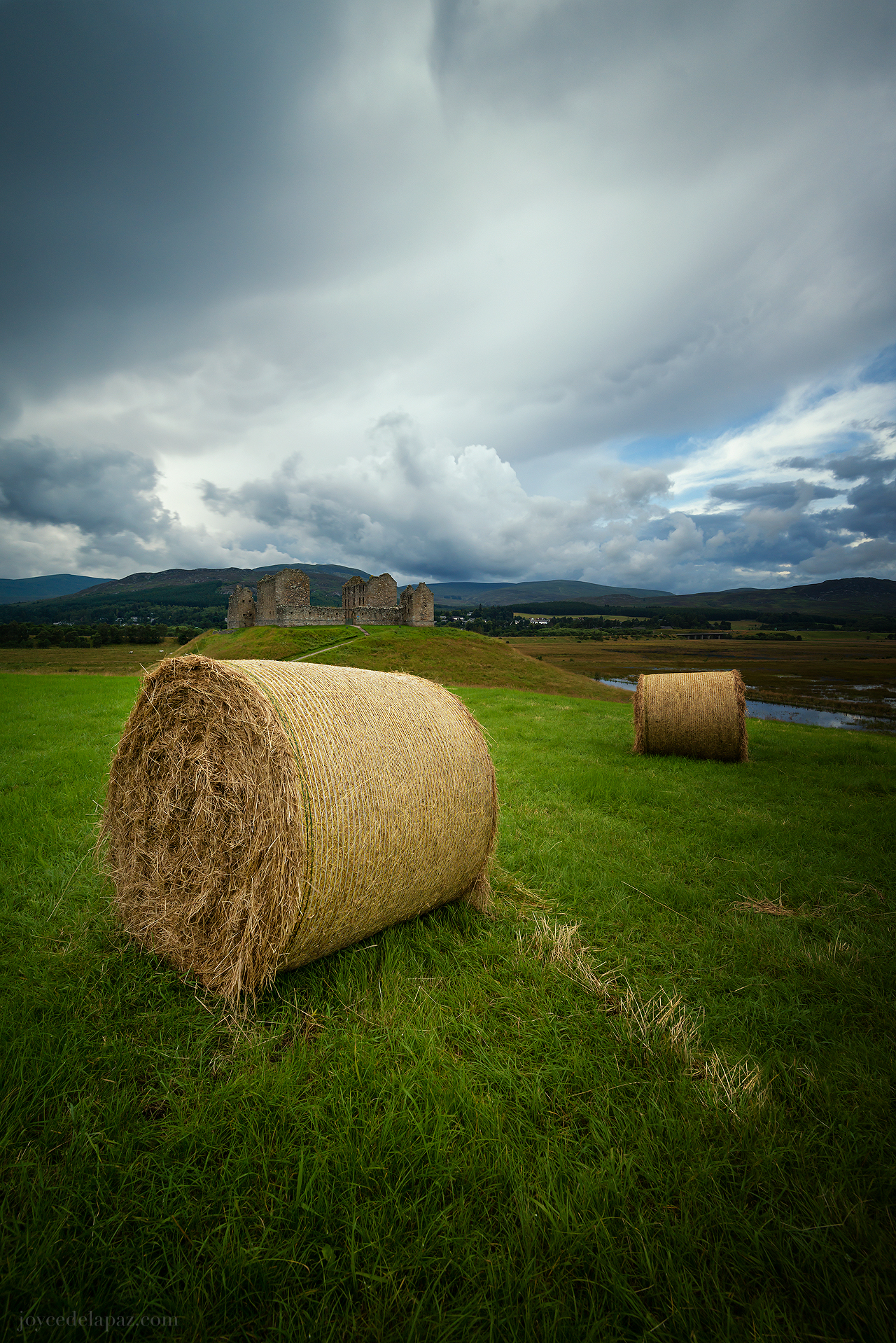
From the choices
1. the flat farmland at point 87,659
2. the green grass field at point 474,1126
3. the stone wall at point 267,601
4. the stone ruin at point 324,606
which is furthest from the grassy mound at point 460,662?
the green grass field at point 474,1126

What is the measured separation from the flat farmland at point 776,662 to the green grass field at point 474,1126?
64.7 feet

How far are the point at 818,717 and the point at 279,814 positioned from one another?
2952 cm

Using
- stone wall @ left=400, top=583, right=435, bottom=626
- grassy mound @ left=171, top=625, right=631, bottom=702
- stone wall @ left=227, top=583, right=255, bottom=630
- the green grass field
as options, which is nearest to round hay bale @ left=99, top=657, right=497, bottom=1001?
the green grass field

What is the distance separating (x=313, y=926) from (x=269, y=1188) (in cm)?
131

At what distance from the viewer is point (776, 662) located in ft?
154

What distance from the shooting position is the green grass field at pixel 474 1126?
1863mm

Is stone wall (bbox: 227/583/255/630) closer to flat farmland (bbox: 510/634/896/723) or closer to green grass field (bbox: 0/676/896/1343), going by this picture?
flat farmland (bbox: 510/634/896/723)

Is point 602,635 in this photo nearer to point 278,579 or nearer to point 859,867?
point 278,579

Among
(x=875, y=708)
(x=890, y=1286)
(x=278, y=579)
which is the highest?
(x=278, y=579)

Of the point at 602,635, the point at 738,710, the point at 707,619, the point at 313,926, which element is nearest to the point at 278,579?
the point at 738,710

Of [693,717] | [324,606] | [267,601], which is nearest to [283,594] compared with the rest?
[267,601]

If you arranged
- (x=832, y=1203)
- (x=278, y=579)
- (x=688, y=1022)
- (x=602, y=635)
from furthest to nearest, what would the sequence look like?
1. (x=602, y=635)
2. (x=278, y=579)
3. (x=688, y=1022)
4. (x=832, y=1203)

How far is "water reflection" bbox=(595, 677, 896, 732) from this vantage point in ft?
72.4

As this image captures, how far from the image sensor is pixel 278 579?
50.5m
